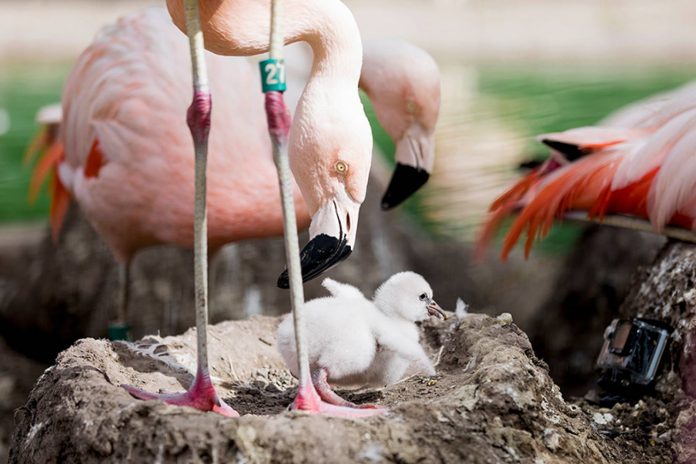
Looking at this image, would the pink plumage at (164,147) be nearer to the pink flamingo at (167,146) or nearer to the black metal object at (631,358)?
the pink flamingo at (167,146)

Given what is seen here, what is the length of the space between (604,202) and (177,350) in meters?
1.46

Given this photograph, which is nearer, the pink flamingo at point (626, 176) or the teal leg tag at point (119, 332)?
the pink flamingo at point (626, 176)

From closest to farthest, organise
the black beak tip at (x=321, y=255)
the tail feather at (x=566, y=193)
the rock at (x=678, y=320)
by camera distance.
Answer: the black beak tip at (x=321, y=255) < the rock at (x=678, y=320) < the tail feather at (x=566, y=193)

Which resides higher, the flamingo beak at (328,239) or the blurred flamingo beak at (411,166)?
the flamingo beak at (328,239)

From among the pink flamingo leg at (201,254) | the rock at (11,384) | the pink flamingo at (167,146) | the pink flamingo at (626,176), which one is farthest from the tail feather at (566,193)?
the rock at (11,384)

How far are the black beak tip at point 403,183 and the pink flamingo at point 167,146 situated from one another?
2.3 inches

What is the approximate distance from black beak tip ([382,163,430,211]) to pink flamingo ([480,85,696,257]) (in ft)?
1.07

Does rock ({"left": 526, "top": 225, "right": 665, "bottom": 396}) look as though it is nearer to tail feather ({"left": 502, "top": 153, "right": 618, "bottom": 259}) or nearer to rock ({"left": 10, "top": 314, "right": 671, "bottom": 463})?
tail feather ({"left": 502, "top": 153, "right": 618, "bottom": 259})

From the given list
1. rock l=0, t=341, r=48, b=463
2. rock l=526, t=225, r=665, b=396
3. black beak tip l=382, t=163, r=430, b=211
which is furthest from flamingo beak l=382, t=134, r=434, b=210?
rock l=0, t=341, r=48, b=463

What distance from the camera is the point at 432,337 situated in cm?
290

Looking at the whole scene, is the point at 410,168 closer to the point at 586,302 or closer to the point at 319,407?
the point at 319,407

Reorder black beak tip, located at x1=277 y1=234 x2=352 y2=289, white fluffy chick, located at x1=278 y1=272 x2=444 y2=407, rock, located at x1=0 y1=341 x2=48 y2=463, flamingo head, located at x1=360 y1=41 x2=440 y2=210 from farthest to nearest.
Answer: rock, located at x1=0 y1=341 x2=48 y2=463 → flamingo head, located at x1=360 y1=41 x2=440 y2=210 → white fluffy chick, located at x1=278 y1=272 x2=444 y2=407 → black beak tip, located at x1=277 y1=234 x2=352 y2=289

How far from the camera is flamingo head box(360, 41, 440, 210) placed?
3576 millimetres

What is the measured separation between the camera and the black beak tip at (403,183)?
362 cm
